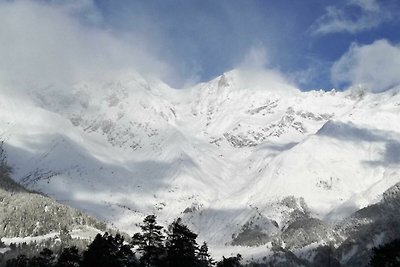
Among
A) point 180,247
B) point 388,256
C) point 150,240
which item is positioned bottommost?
point 388,256

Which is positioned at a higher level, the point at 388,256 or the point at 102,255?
the point at 102,255

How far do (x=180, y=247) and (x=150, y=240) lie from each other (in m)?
4.10

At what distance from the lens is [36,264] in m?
166

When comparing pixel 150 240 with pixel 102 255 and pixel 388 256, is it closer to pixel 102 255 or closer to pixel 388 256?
pixel 102 255

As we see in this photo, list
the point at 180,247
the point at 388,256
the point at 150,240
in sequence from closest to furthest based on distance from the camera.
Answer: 1. the point at 150,240
2. the point at 180,247
3. the point at 388,256

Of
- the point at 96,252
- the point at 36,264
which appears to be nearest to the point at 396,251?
the point at 96,252

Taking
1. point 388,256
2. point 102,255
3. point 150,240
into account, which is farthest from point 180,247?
point 388,256

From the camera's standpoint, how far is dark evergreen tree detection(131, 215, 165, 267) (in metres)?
80.4

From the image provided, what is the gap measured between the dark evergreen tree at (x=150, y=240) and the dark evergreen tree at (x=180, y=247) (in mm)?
1365

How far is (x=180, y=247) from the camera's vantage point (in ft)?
271

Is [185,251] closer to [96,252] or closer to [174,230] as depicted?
[174,230]

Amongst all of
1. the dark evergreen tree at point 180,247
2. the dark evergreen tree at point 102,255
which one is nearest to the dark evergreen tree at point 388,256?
A: the dark evergreen tree at point 180,247

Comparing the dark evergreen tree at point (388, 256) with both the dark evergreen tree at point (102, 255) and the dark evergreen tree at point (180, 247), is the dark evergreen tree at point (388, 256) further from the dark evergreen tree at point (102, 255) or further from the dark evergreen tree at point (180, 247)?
the dark evergreen tree at point (102, 255)

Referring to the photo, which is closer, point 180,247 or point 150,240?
point 150,240
